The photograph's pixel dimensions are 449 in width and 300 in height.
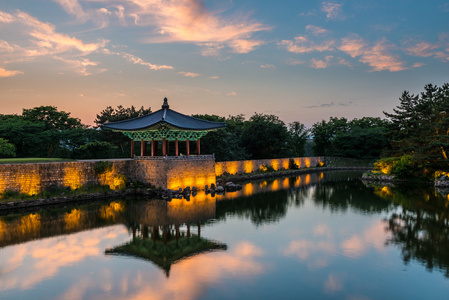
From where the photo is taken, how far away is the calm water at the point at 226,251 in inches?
333

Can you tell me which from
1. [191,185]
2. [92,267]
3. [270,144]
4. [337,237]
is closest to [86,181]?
[191,185]

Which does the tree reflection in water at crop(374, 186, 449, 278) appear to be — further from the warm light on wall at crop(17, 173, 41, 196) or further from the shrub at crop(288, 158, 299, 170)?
the shrub at crop(288, 158, 299, 170)

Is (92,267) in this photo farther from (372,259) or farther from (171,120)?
(171,120)

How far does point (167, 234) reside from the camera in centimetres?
1360

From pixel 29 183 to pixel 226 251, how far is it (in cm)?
1417

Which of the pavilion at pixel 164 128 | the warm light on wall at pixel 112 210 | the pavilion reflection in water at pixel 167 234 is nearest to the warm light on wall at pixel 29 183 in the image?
the warm light on wall at pixel 112 210

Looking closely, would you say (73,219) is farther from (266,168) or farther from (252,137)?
(252,137)

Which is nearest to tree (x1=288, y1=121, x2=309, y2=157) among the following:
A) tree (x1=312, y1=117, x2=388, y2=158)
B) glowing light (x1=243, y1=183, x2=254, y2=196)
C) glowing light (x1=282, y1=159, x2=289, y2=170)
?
tree (x1=312, y1=117, x2=388, y2=158)

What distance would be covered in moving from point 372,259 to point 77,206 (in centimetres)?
1611

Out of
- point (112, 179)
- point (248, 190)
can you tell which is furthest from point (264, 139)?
point (112, 179)

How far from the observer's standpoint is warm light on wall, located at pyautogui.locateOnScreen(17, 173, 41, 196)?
18.6 m

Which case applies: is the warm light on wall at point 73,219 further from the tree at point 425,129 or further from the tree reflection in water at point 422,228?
the tree at point 425,129

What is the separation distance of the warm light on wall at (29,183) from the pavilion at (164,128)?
7376 mm

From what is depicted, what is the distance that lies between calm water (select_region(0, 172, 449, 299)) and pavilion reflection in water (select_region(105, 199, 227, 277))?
0.13ft
